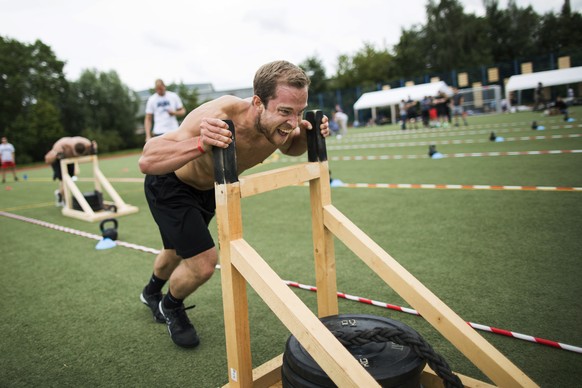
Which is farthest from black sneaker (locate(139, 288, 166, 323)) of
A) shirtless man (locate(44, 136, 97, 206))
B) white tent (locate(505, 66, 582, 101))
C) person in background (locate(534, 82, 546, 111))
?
white tent (locate(505, 66, 582, 101))

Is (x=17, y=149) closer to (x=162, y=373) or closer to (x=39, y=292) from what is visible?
(x=39, y=292)

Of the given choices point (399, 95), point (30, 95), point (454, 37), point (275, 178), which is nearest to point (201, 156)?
point (275, 178)

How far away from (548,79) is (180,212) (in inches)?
1149

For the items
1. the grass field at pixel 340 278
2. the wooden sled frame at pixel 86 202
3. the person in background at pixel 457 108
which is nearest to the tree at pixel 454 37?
the person in background at pixel 457 108

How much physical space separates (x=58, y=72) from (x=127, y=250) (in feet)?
125

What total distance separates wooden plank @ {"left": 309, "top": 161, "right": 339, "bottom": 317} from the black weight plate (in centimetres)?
39

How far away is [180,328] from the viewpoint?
114 inches

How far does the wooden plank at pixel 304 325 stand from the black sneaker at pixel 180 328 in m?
1.11

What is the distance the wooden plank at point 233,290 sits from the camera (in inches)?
79.6

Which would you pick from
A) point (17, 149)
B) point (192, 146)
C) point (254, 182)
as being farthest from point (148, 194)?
point (17, 149)

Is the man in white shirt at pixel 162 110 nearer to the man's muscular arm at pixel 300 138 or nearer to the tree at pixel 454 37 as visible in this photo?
the man's muscular arm at pixel 300 138

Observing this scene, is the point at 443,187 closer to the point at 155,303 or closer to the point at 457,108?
the point at 155,303

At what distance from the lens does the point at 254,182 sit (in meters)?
2.10

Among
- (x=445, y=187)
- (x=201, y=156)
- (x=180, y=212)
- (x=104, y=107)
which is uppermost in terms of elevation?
(x=104, y=107)
